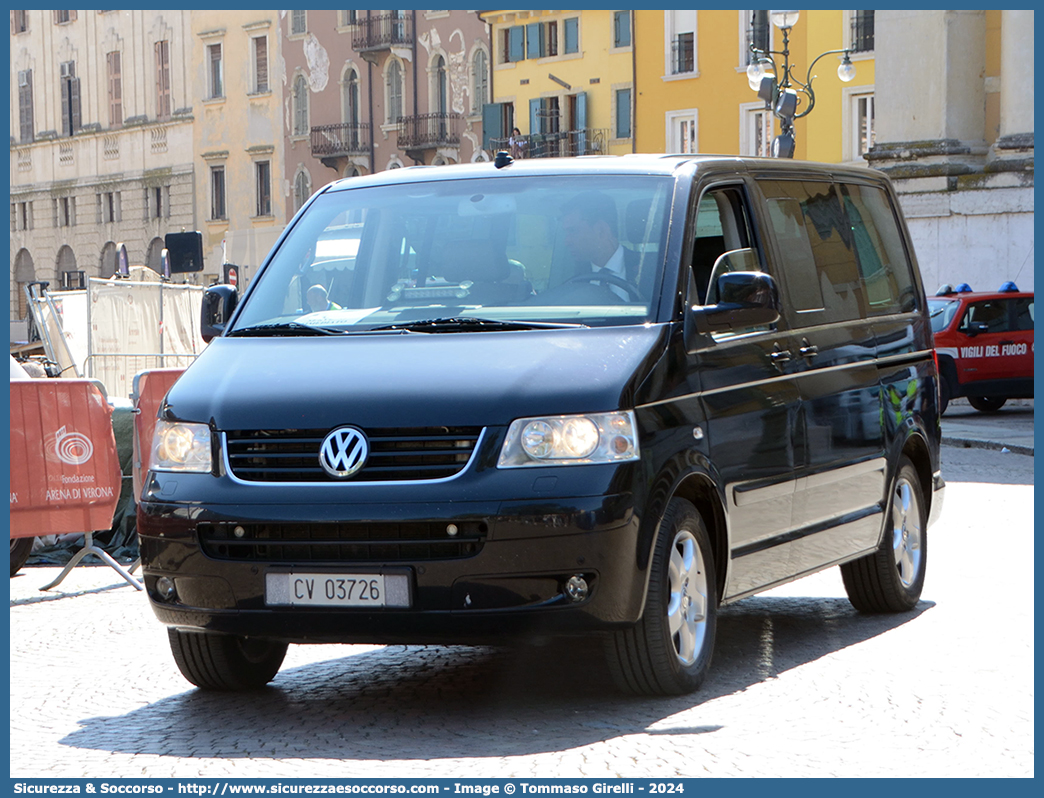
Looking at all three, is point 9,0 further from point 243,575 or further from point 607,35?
point 607,35

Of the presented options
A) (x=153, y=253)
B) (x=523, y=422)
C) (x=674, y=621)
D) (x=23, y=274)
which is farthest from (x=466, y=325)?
(x=23, y=274)

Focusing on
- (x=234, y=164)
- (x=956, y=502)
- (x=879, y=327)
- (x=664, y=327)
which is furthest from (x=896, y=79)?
(x=234, y=164)

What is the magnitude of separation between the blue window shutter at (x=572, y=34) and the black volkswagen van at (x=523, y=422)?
55867 mm

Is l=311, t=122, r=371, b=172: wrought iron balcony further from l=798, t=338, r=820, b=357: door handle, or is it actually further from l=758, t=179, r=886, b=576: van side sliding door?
l=798, t=338, r=820, b=357: door handle

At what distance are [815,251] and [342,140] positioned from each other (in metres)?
62.0

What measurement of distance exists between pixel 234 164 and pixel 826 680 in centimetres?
6706

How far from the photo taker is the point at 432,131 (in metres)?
66.5

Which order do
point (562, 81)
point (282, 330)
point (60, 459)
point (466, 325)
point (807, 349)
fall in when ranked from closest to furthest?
point (466, 325), point (282, 330), point (807, 349), point (60, 459), point (562, 81)

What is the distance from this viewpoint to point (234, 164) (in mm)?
72250

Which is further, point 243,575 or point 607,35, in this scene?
point 607,35

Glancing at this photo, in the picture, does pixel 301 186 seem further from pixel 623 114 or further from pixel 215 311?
pixel 215 311

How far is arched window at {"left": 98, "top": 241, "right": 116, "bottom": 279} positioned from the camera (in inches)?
2948

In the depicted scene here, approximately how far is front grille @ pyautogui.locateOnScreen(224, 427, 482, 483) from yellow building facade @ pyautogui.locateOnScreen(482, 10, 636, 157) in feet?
179

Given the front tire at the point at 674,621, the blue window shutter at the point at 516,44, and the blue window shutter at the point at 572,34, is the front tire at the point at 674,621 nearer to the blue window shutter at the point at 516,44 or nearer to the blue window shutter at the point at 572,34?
the blue window shutter at the point at 572,34
